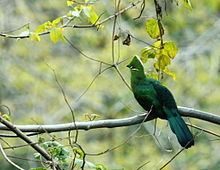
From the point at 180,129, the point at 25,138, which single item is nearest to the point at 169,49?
the point at 180,129

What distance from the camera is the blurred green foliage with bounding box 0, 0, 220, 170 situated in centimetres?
612

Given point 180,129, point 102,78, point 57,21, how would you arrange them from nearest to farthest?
point 180,129, point 57,21, point 102,78

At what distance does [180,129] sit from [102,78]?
462cm

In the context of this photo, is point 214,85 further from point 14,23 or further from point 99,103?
point 14,23

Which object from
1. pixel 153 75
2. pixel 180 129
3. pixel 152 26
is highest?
pixel 152 26

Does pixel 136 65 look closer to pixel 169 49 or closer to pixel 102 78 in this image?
pixel 169 49

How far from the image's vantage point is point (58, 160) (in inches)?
74.2

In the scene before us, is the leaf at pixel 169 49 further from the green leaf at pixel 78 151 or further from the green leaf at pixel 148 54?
the green leaf at pixel 78 151

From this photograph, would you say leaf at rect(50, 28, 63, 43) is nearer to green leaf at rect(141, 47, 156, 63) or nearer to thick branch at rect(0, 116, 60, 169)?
green leaf at rect(141, 47, 156, 63)

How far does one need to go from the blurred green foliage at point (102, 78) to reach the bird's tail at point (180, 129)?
376cm

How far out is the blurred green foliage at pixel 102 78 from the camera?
6.12 metres

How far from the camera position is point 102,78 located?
264 inches

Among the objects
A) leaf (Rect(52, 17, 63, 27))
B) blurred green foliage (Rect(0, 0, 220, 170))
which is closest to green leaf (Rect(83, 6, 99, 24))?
leaf (Rect(52, 17, 63, 27))

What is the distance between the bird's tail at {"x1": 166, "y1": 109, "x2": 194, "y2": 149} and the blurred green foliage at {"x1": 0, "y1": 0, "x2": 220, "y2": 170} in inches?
148
